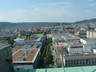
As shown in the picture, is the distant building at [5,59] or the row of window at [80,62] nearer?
the distant building at [5,59]

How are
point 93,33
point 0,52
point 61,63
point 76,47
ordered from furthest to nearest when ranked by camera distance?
point 93,33 → point 76,47 → point 61,63 → point 0,52

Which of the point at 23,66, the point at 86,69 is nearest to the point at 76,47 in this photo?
the point at 23,66

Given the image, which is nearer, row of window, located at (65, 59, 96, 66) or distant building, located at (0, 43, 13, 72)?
distant building, located at (0, 43, 13, 72)

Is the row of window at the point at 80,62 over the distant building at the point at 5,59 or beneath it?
beneath

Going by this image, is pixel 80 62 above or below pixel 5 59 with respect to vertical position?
below

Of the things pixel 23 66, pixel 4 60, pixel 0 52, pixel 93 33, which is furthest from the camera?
pixel 93 33

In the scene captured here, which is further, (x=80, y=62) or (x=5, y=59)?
(x=80, y=62)

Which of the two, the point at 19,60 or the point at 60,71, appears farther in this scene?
the point at 19,60

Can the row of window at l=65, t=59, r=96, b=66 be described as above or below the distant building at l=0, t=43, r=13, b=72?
below

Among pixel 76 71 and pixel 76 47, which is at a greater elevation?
pixel 76 71

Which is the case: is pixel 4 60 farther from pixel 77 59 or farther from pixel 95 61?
pixel 95 61

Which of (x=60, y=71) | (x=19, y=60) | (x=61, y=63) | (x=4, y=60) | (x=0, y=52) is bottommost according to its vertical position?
(x=61, y=63)
